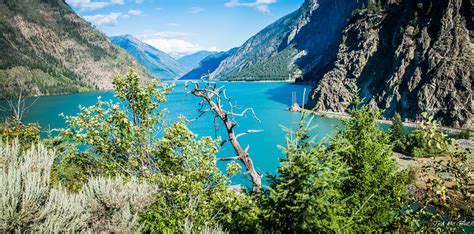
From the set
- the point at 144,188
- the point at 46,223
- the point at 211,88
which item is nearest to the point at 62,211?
the point at 46,223

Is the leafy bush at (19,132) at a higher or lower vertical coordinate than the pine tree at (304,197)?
lower

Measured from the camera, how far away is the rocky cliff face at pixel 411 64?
115812mm

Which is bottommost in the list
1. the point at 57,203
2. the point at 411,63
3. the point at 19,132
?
the point at 19,132

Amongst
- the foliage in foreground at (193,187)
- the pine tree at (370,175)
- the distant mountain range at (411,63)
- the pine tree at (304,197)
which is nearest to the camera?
the pine tree at (304,197)

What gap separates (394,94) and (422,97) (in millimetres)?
12916

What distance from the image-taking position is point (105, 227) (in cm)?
1099

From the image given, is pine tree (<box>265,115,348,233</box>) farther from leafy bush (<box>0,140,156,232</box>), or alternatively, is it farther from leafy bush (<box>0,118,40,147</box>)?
leafy bush (<box>0,118,40,147</box>)

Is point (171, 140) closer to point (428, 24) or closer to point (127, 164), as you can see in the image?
point (127, 164)

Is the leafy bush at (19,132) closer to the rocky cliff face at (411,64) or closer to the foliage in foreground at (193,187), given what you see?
the foliage in foreground at (193,187)

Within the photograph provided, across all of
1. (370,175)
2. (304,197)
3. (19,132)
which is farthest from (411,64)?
(304,197)

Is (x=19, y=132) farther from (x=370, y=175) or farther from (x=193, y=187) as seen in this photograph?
(x=370, y=175)

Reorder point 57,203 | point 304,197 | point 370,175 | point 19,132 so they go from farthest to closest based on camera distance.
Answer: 1. point 19,132
2. point 370,175
3. point 57,203
4. point 304,197

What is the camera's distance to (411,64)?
436ft

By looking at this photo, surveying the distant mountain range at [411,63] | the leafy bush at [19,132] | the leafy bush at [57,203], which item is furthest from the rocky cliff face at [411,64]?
the leafy bush at [57,203]
